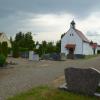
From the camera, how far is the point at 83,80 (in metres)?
11.5

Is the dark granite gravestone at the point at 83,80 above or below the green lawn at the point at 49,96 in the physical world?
above

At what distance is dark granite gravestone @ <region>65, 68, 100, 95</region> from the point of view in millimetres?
11203

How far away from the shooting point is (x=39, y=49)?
5653 centimetres

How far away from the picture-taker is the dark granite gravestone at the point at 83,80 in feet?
36.8

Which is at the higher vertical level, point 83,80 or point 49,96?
point 83,80

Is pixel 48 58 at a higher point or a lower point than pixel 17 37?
lower

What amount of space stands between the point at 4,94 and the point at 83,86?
3.11 m

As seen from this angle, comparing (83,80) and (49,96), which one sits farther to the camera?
(83,80)

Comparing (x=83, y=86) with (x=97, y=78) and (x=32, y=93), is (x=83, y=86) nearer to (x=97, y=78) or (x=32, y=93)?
(x=97, y=78)

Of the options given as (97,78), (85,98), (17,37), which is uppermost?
(17,37)

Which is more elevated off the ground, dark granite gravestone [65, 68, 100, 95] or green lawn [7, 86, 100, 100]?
dark granite gravestone [65, 68, 100, 95]

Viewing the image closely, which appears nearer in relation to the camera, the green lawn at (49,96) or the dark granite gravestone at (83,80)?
the green lawn at (49,96)

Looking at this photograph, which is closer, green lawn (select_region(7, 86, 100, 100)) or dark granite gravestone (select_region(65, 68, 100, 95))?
green lawn (select_region(7, 86, 100, 100))

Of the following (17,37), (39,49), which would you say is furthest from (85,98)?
(17,37)
